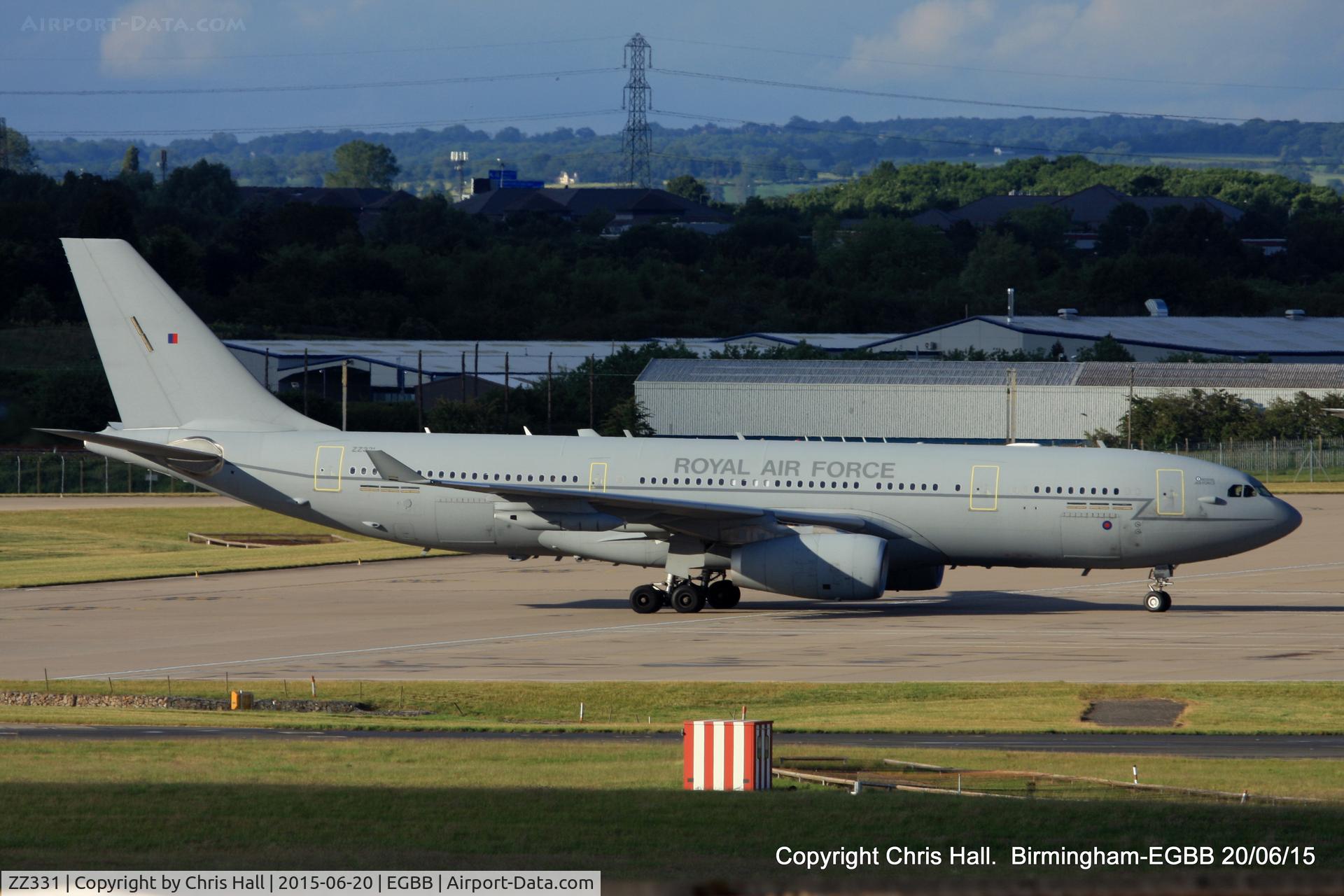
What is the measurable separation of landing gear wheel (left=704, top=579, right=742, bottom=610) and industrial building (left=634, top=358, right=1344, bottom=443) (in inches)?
1836

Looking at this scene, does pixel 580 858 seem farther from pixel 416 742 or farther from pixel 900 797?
pixel 416 742

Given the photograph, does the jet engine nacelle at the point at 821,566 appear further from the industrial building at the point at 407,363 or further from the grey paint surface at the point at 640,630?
the industrial building at the point at 407,363

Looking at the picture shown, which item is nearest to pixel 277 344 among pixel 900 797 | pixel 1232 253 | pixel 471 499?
pixel 471 499

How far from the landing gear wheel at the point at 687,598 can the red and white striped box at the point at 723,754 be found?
20.7 meters

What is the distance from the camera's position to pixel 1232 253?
579 ft

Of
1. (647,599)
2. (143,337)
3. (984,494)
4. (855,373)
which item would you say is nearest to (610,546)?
(647,599)

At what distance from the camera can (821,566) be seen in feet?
123

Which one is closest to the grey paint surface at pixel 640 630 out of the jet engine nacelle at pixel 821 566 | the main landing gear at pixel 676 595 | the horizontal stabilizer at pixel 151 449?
the main landing gear at pixel 676 595

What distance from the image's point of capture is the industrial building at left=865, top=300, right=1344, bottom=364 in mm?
107188

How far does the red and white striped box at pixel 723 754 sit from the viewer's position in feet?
62.1

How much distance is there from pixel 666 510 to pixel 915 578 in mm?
6885

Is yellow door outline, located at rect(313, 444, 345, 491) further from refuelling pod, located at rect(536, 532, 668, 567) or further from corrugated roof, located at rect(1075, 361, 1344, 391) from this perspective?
corrugated roof, located at rect(1075, 361, 1344, 391)

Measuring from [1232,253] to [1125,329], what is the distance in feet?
236

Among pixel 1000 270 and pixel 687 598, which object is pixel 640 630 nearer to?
pixel 687 598
